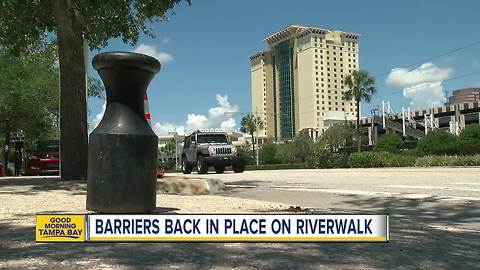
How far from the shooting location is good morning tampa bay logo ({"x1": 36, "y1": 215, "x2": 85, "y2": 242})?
13.6ft

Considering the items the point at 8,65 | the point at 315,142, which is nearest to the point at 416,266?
the point at 8,65

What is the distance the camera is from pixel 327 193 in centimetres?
1228

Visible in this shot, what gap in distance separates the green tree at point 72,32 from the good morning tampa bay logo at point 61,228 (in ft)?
23.0

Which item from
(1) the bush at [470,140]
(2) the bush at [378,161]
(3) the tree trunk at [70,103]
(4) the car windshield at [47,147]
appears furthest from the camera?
(1) the bush at [470,140]

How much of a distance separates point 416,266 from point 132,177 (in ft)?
9.25

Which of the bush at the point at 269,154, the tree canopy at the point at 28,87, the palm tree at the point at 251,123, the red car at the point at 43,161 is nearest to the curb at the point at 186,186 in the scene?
the red car at the point at 43,161

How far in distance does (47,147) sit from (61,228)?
19464 millimetres

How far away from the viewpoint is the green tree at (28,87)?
30.1m

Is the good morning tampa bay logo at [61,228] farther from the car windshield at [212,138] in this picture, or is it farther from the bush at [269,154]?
the bush at [269,154]

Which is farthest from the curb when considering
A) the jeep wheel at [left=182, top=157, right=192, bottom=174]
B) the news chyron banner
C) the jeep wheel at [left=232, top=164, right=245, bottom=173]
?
the jeep wheel at [left=182, top=157, right=192, bottom=174]

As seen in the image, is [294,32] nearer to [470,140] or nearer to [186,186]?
[470,140]

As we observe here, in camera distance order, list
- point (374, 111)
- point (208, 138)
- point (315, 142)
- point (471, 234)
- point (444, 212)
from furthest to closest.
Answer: point (374, 111)
point (315, 142)
point (208, 138)
point (444, 212)
point (471, 234)

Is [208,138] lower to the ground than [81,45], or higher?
lower

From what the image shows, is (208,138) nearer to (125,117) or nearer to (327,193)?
(327,193)
